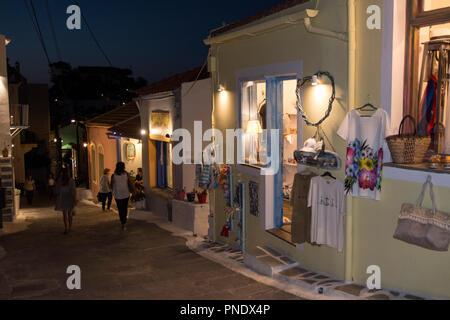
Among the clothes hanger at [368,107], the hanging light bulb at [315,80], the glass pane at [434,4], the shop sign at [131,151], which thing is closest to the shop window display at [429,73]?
the glass pane at [434,4]

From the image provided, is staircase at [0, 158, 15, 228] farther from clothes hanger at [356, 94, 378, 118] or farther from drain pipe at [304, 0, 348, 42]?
clothes hanger at [356, 94, 378, 118]

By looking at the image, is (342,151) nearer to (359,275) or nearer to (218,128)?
(359,275)

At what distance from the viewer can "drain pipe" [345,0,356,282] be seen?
610cm

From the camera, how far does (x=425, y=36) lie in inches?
233

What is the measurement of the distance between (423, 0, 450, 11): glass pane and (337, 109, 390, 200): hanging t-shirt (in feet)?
4.71

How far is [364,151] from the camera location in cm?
602

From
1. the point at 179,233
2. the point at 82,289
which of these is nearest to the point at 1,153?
the point at 179,233

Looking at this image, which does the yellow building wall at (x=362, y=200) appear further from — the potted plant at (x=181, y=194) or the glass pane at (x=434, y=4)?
the potted plant at (x=181, y=194)

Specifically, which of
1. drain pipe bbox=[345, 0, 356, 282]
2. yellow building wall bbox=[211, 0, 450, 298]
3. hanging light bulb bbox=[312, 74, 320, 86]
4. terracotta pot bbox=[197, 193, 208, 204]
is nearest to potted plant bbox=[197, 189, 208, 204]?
terracotta pot bbox=[197, 193, 208, 204]

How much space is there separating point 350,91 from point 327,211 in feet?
5.69

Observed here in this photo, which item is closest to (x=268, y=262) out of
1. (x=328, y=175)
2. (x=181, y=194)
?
(x=328, y=175)

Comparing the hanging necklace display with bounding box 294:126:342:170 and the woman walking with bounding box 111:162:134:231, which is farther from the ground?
the hanging necklace display with bounding box 294:126:342:170

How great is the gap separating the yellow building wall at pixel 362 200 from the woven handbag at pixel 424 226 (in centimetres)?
15

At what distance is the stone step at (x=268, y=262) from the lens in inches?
287
